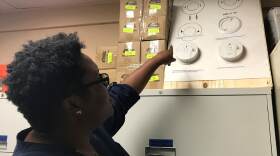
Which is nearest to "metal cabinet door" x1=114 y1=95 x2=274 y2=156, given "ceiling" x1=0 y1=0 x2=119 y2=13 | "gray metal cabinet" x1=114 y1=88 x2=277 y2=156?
"gray metal cabinet" x1=114 y1=88 x2=277 y2=156

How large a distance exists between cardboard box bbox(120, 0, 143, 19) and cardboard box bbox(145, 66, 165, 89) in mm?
342

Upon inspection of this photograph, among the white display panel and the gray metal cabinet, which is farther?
the white display panel

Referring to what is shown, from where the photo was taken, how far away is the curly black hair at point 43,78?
33.4 inches

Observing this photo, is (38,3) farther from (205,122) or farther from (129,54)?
(205,122)

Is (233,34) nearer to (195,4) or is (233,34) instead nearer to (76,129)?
(195,4)

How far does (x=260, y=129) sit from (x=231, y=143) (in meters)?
0.13

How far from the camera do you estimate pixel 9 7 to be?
252cm

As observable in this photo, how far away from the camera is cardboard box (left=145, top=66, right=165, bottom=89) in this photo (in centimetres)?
155

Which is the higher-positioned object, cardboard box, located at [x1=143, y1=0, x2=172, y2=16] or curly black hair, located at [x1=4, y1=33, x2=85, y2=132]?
cardboard box, located at [x1=143, y1=0, x2=172, y2=16]

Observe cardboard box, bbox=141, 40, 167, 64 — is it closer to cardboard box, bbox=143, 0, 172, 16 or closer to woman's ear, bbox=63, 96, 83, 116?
cardboard box, bbox=143, 0, 172, 16

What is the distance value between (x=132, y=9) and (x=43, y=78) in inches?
38.7

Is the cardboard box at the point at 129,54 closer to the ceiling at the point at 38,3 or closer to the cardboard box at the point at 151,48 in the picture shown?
the cardboard box at the point at 151,48

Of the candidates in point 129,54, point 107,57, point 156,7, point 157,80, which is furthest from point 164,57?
point 107,57

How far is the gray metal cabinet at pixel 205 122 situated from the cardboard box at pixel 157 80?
0.10 meters
